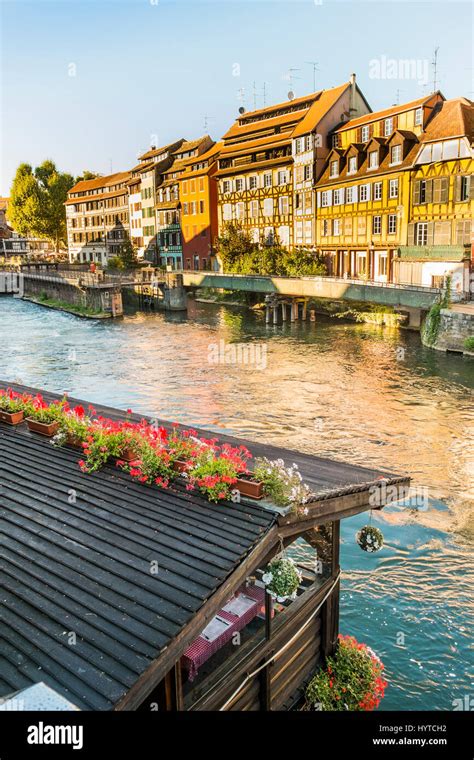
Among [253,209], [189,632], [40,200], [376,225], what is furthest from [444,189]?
[40,200]

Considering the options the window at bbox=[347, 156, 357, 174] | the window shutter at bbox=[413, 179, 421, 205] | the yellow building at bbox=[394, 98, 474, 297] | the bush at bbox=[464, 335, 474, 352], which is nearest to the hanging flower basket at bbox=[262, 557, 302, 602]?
the bush at bbox=[464, 335, 474, 352]

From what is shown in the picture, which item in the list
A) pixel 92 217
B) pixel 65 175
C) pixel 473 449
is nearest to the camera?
pixel 473 449

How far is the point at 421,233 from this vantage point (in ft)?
158

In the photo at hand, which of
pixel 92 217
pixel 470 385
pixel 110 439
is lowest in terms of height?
pixel 470 385

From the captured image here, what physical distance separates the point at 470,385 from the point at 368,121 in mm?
31709

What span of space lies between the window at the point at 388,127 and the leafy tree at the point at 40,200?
7895 cm

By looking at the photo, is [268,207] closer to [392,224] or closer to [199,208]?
[199,208]

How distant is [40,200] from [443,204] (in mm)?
88401

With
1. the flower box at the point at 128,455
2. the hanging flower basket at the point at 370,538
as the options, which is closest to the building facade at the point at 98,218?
the flower box at the point at 128,455

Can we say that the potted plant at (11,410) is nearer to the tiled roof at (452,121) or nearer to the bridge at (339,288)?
the bridge at (339,288)

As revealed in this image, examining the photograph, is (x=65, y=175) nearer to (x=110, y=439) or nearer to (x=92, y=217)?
(x=92, y=217)

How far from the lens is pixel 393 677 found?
40.0 ft
